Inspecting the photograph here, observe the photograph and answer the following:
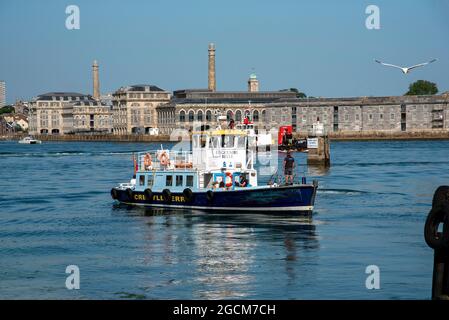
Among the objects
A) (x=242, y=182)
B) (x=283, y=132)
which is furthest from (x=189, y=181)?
(x=283, y=132)

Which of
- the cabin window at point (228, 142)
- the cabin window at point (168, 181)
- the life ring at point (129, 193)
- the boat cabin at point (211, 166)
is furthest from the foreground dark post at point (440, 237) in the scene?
the life ring at point (129, 193)

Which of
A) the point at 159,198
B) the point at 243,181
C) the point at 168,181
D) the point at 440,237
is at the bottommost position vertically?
the point at 159,198

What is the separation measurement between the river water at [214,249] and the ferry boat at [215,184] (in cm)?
78

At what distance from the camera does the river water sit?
90.9ft

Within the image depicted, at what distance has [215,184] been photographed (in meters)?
47.9

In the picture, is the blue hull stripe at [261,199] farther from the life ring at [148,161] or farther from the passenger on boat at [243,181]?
the life ring at [148,161]

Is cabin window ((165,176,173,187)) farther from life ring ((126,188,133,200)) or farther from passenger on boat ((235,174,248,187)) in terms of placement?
passenger on boat ((235,174,248,187))

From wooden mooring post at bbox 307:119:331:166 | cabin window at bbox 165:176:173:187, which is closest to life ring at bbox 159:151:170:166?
cabin window at bbox 165:176:173:187

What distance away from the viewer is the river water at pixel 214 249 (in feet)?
90.9

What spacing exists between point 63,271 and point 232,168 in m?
17.9

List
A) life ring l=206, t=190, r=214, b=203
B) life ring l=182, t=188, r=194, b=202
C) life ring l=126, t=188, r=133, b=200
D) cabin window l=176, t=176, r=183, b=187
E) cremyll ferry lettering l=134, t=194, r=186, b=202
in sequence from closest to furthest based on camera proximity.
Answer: life ring l=206, t=190, r=214, b=203
life ring l=182, t=188, r=194, b=202
cremyll ferry lettering l=134, t=194, r=186, b=202
cabin window l=176, t=176, r=183, b=187
life ring l=126, t=188, r=133, b=200

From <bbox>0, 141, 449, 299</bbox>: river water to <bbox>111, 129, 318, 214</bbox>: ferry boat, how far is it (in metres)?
0.78

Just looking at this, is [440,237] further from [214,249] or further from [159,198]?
[159,198]

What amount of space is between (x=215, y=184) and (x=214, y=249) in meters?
12.6
